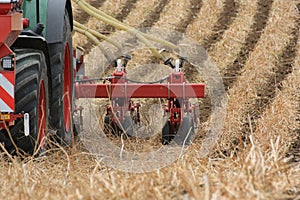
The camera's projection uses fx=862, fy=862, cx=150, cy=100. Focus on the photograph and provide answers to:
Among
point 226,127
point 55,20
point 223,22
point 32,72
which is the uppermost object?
point 55,20

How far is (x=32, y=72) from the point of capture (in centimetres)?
584

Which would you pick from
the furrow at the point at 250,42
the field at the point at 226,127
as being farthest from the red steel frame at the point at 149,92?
the furrow at the point at 250,42

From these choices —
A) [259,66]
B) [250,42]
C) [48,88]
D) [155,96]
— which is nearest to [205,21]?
[250,42]

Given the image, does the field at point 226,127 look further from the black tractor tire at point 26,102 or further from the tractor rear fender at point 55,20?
the tractor rear fender at point 55,20

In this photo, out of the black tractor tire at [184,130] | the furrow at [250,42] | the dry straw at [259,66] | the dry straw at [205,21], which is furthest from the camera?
the dry straw at [205,21]

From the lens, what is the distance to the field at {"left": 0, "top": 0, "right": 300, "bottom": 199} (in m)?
4.12

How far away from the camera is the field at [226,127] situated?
412 cm

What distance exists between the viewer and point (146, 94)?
7879 mm

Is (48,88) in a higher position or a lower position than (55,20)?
lower

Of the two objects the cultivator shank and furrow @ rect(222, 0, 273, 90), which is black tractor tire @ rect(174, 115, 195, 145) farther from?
furrow @ rect(222, 0, 273, 90)

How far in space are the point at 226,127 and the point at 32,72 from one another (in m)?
2.82

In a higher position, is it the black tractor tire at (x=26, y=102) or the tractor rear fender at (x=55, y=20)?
the tractor rear fender at (x=55, y=20)

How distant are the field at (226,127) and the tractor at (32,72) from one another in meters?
0.18

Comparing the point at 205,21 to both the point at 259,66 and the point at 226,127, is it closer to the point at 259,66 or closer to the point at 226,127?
the point at 259,66
